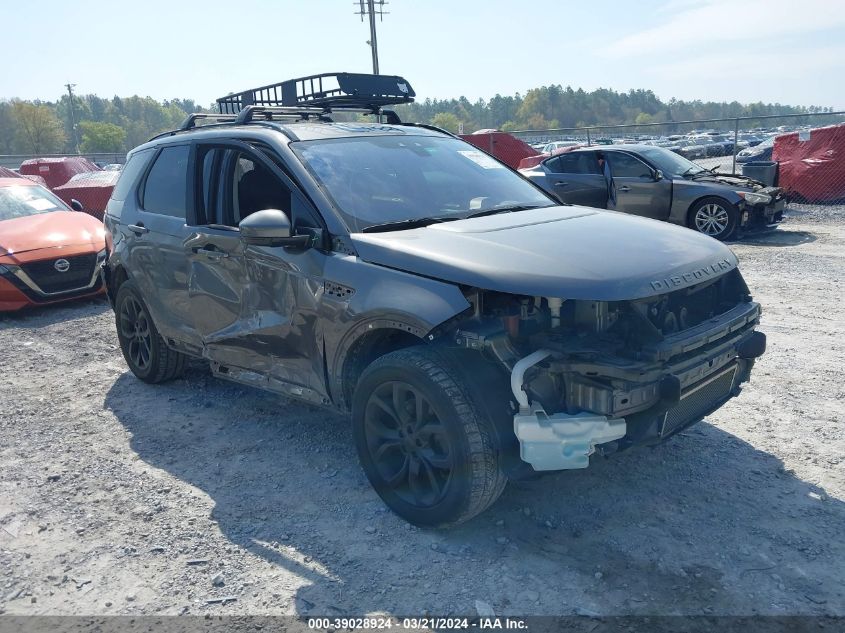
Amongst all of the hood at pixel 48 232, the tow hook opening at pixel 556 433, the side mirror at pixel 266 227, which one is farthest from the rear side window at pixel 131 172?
the tow hook opening at pixel 556 433

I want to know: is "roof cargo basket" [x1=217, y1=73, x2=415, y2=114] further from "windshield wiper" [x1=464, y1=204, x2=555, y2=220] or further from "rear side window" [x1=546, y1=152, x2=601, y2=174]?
"rear side window" [x1=546, y1=152, x2=601, y2=174]

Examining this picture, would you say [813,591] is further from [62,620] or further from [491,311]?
[62,620]

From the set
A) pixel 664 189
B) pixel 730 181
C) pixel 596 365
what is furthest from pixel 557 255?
pixel 730 181

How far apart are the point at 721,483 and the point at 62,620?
3223 mm

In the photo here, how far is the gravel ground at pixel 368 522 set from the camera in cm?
291

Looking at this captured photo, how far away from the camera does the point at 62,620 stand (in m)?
2.88

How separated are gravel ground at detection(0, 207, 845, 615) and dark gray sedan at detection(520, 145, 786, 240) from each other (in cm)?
617

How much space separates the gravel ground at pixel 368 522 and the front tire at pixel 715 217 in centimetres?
609

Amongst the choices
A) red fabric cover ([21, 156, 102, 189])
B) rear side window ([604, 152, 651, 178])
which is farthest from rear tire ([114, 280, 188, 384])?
red fabric cover ([21, 156, 102, 189])

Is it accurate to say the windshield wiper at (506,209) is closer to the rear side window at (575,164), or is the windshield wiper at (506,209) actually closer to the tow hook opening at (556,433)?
the tow hook opening at (556,433)

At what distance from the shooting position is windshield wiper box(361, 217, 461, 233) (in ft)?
11.9

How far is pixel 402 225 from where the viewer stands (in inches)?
146


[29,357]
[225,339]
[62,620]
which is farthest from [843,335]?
[29,357]

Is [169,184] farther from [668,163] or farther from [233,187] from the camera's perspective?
[668,163]
